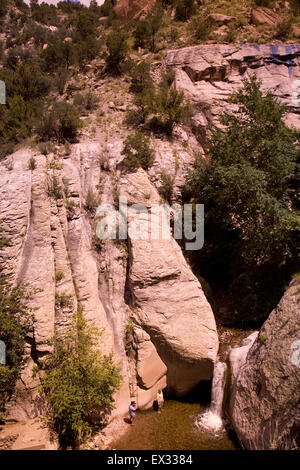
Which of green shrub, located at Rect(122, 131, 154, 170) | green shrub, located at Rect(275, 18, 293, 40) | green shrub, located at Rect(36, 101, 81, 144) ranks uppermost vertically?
green shrub, located at Rect(275, 18, 293, 40)

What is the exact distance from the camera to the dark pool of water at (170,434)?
7.09 metres

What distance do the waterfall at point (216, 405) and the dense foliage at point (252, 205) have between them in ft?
8.03

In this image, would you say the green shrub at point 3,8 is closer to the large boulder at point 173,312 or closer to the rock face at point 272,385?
the large boulder at point 173,312

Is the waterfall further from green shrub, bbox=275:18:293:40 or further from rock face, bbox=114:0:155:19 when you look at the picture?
rock face, bbox=114:0:155:19

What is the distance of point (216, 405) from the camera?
322 inches

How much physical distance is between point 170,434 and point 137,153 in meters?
10.3

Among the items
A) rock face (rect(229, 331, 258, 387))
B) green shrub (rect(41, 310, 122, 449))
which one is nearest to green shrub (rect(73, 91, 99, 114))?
green shrub (rect(41, 310, 122, 449))

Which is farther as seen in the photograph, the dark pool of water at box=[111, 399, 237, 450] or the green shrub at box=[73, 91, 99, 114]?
the green shrub at box=[73, 91, 99, 114]

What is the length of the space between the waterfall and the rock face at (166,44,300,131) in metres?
12.9

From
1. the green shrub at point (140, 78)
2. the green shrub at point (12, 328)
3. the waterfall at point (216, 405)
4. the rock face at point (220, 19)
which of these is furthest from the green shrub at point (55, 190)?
the rock face at point (220, 19)

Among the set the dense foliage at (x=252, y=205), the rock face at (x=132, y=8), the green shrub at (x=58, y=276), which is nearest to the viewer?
the green shrub at (x=58, y=276)

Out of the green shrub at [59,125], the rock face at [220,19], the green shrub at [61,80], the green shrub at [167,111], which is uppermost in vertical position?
the rock face at [220,19]

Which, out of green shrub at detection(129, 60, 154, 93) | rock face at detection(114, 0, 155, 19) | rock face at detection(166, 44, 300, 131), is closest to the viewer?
rock face at detection(166, 44, 300, 131)

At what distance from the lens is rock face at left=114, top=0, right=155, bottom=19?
885 inches
